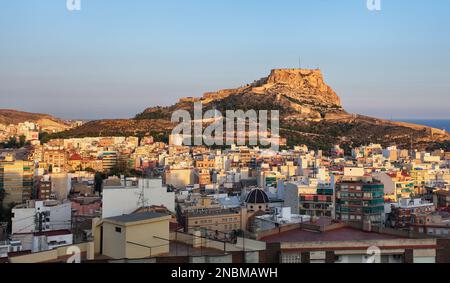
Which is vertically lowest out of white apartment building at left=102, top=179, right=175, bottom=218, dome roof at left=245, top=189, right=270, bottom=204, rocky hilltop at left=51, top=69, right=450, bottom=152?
dome roof at left=245, top=189, right=270, bottom=204

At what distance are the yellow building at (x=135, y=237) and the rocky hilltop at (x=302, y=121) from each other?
3410cm

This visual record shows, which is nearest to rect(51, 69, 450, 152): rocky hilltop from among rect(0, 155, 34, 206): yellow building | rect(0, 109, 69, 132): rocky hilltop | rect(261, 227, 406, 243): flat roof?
rect(0, 109, 69, 132): rocky hilltop

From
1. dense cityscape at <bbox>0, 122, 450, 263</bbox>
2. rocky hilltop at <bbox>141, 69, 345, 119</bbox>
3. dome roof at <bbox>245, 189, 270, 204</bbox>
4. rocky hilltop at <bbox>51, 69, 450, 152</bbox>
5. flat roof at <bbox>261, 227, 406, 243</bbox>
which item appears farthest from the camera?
rocky hilltop at <bbox>141, 69, 345, 119</bbox>

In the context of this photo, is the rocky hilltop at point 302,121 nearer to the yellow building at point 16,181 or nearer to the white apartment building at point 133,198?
the yellow building at point 16,181

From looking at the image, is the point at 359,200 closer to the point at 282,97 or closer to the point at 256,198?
the point at 256,198

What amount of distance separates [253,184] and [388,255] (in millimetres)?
17288

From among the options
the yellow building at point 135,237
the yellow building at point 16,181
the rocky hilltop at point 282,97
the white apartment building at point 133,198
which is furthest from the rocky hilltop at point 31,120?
the yellow building at point 135,237

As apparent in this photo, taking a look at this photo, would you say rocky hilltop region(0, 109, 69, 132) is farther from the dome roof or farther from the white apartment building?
the white apartment building

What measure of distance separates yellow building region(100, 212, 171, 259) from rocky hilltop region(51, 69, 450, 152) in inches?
1343

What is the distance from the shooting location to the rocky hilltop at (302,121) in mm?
41531

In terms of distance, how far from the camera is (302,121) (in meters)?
45.0

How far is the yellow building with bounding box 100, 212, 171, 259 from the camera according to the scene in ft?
15.3
